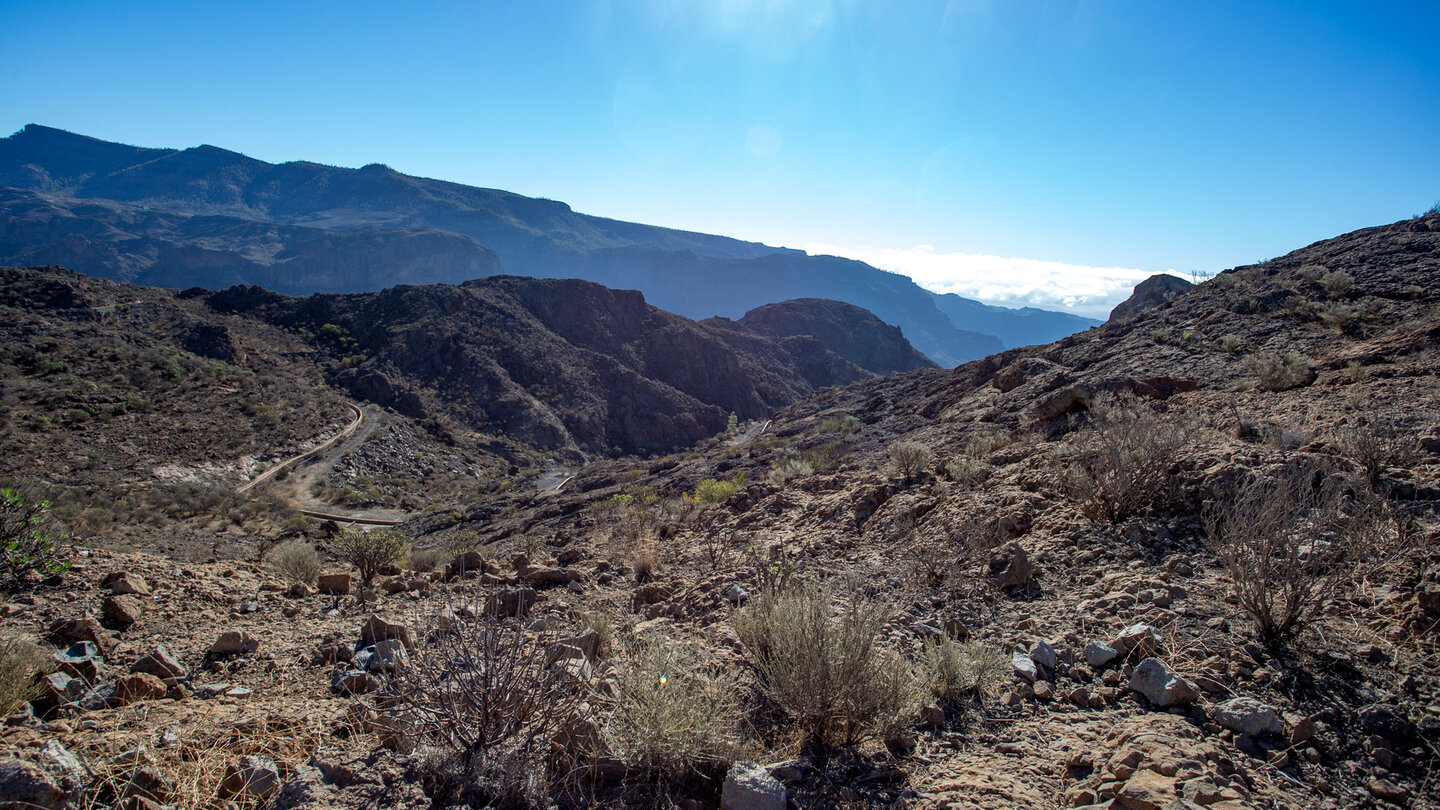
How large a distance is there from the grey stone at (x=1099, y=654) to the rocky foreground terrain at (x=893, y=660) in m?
0.04

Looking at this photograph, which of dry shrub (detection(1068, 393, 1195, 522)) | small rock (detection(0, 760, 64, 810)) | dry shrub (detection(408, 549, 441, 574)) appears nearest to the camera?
small rock (detection(0, 760, 64, 810))

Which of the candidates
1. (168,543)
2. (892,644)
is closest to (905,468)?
(892,644)

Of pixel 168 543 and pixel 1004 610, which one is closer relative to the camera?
pixel 1004 610

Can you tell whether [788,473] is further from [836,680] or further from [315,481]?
[315,481]

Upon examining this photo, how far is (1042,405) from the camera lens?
10125 mm

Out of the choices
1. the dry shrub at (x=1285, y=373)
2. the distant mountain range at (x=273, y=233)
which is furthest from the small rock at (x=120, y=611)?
the distant mountain range at (x=273, y=233)

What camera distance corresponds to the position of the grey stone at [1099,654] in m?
3.16

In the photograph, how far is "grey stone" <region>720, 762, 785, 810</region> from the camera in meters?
2.19

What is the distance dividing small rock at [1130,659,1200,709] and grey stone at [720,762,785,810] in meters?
1.93

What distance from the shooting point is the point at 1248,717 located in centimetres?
243

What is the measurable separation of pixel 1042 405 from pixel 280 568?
444 inches

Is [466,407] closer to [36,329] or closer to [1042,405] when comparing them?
[36,329]

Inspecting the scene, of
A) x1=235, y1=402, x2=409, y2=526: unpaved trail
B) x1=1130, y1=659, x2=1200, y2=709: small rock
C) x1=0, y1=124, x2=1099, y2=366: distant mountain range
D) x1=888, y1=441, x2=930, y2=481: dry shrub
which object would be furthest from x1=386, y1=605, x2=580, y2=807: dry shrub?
x1=0, y1=124, x2=1099, y2=366: distant mountain range

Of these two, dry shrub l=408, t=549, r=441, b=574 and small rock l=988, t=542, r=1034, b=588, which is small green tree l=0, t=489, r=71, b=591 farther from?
small rock l=988, t=542, r=1034, b=588
